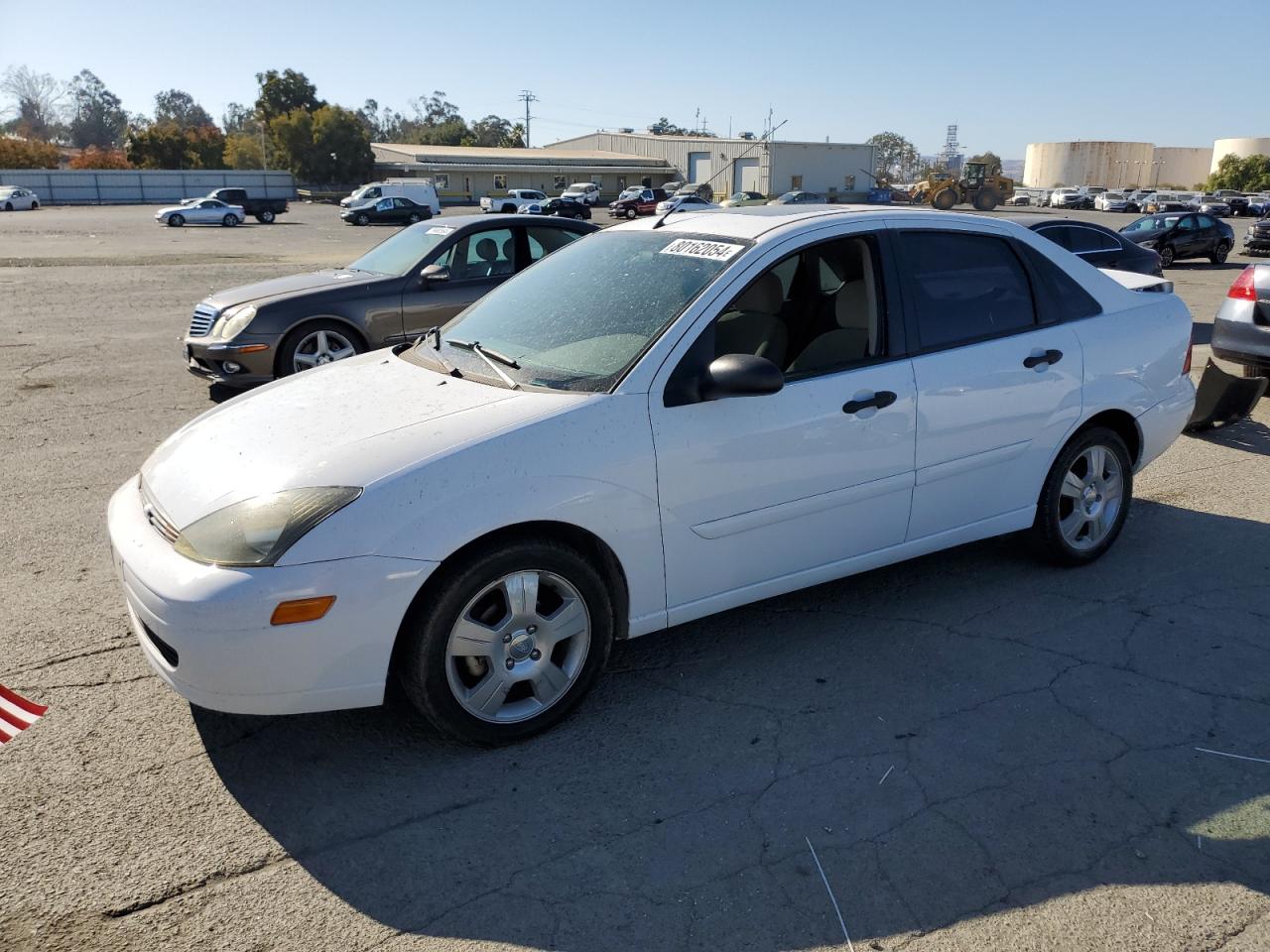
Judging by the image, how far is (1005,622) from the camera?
4379mm

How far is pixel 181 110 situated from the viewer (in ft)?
593

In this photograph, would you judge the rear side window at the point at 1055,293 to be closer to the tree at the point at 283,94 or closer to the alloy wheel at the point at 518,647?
the alloy wheel at the point at 518,647

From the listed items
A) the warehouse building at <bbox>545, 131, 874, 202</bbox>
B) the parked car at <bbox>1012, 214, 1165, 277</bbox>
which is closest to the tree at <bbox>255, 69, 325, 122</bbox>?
the warehouse building at <bbox>545, 131, 874, 202</bbox>

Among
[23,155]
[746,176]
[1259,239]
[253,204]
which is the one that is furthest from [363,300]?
[23,155]

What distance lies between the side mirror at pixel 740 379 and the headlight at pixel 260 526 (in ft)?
4.17

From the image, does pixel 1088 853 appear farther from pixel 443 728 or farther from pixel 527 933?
pixel 443 728

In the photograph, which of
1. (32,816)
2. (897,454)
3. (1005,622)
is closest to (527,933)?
(32,816)

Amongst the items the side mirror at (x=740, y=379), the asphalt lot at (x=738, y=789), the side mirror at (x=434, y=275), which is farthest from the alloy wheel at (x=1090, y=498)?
the side mirror at (x=434, y=275)

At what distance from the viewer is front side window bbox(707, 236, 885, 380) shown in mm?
4094

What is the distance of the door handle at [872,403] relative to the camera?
390cm

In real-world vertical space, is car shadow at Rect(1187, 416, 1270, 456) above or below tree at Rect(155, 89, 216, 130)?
below

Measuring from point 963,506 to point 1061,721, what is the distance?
1108 mm

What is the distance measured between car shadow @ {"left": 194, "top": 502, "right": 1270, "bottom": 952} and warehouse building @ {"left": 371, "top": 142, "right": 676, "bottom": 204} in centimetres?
8010

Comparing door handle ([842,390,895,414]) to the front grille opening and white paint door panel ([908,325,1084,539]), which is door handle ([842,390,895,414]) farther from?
the front grille opening
